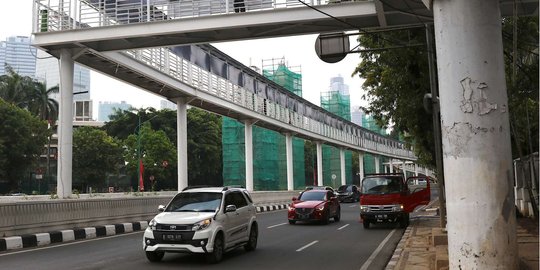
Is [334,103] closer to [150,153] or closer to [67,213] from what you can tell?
[150,153]

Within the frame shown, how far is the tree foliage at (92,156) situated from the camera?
60406 millimetres

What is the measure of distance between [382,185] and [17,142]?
4339 centimetres

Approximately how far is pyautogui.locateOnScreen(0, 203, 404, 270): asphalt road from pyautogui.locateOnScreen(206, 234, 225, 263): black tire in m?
0.13

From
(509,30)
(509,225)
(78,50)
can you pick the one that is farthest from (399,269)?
(78,50)

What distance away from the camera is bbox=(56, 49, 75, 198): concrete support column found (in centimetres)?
1862

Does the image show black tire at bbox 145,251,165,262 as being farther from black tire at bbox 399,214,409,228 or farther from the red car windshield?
the red car windshield

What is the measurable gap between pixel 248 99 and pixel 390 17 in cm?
2180

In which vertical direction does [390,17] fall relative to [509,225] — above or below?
above

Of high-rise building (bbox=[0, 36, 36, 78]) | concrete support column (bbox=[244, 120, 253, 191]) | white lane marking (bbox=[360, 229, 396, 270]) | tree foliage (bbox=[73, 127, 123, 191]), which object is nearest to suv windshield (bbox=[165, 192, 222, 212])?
white lane marking (bbox=[360, 229, 396, 270])

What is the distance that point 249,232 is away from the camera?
485 inches

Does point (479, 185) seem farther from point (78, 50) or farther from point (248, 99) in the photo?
point (248, 99)

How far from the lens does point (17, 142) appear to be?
5075 cm

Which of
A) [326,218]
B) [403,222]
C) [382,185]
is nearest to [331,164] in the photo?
[326,218]

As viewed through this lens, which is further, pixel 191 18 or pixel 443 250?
pixel 191 18
